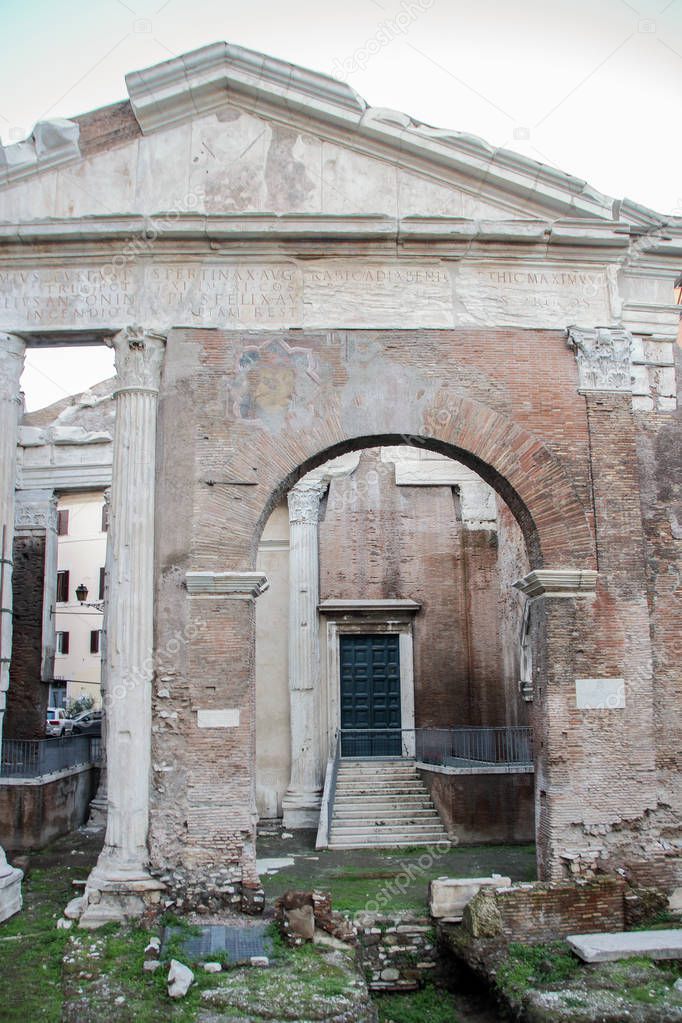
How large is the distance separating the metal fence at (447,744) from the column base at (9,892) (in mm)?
7012

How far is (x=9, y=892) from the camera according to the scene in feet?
30.8

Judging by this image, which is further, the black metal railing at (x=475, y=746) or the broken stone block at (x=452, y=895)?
the black metal railing at (x=475, y=746)

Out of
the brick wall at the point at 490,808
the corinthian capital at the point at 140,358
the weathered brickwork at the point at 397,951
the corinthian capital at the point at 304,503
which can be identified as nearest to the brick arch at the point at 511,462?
the corinthian capital at the point at 140,358

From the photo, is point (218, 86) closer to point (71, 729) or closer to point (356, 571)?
point (356, 571)

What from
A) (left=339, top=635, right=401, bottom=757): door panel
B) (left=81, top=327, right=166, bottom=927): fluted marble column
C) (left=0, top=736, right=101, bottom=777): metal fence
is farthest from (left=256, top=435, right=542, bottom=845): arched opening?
(left=81, top=327, right=166, bottom=927): fluted marble column

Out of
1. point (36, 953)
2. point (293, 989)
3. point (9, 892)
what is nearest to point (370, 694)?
point (9, 892)

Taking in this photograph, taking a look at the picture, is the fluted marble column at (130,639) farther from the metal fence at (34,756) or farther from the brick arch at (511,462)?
the metal fence at (34,756)

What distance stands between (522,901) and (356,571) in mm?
9470

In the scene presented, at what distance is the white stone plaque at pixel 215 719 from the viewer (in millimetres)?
9570

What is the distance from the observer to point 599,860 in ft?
31.1

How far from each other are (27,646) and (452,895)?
399 inches

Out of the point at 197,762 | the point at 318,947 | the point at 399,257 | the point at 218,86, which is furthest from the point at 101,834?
the point at 218,86

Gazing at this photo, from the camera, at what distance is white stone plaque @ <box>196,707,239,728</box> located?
31.4 feet

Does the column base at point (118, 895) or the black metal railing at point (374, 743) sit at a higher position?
the black metal railing at point (374, 743)
